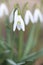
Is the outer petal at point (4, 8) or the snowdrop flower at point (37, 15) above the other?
the outer petal at point (4, 8)

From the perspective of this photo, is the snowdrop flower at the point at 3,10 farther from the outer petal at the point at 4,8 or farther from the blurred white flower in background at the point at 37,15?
the blurred white flower in background at the point at 37,15

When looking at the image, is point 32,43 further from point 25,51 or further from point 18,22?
point 18,22

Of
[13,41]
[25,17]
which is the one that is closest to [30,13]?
[25,17]

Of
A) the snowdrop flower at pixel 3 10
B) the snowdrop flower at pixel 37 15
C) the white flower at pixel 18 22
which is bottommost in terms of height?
the white flower at pixel 18 22

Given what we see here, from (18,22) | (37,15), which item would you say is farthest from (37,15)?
Answer: (18,22)

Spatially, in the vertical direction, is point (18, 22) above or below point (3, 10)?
below

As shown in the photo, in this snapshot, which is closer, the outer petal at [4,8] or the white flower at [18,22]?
the white flower at [18,22]

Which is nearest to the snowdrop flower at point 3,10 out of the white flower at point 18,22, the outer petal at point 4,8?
the outer petal at point 4,8

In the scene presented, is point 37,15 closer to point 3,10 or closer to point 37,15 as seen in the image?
point 37,15

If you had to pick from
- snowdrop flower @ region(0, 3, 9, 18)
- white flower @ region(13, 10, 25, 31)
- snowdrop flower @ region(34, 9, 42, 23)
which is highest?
snowdrop flower @ region(0, 3, 9, 18)

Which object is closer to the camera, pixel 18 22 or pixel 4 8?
pixel 18 22

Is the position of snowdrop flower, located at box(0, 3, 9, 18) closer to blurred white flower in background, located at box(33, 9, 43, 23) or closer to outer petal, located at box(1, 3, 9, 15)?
outer petal, located at box(1, 3, 9, 15)

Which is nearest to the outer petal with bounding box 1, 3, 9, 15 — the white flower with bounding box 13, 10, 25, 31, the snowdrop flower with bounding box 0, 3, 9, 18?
the snowdrop flower with bounding box 0, 3, 9, 18

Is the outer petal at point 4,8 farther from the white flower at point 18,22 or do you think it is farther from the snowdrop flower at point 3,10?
the white flower at point 18,22
